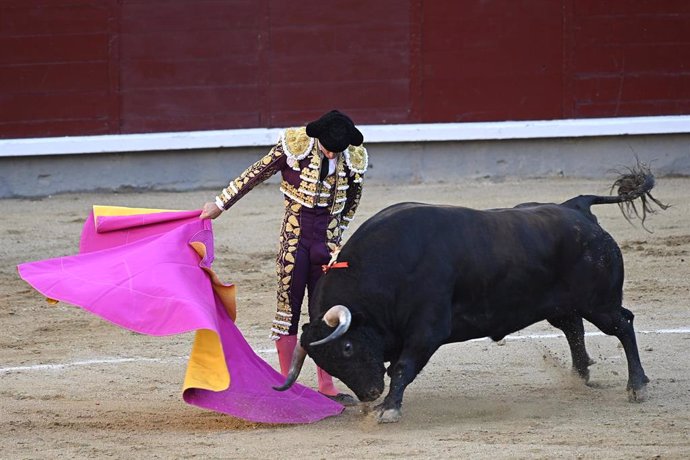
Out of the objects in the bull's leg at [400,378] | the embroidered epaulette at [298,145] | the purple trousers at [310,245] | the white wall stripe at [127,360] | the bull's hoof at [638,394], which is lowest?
the white wall stripe at [127,360]

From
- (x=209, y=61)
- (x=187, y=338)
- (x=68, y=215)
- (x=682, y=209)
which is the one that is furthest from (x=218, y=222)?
(x=682, y=209)

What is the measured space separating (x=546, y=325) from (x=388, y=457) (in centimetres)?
232

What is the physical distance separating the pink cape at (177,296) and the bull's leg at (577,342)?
38.8 inches

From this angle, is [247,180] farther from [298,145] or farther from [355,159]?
[355,159]

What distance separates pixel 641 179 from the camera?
5152mm

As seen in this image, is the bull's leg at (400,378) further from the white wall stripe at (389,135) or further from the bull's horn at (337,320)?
the white wall stripe at (389,135)

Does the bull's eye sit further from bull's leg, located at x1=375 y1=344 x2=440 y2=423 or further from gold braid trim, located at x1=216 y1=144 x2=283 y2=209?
gold braid trim, located at x1=216 y1=144 x2=283 y2=209

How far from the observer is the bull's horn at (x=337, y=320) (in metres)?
4.20

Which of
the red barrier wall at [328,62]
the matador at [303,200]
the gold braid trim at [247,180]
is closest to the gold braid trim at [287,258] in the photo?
the matador at [303,200]

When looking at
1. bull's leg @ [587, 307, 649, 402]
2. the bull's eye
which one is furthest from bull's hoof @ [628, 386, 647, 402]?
the bull's eye

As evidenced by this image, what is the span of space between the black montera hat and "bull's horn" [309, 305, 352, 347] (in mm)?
599

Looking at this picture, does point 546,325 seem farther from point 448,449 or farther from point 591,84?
point 591,84

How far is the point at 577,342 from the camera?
5082 mm

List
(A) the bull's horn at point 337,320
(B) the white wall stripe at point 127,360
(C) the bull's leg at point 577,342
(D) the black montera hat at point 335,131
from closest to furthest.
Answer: (A) the bull's horn at point 337,320 < (D) the black montera hat at point 335,131 < (C) the bull's leg at point 577,342 < (B) the white wall stripe at point 127,360
